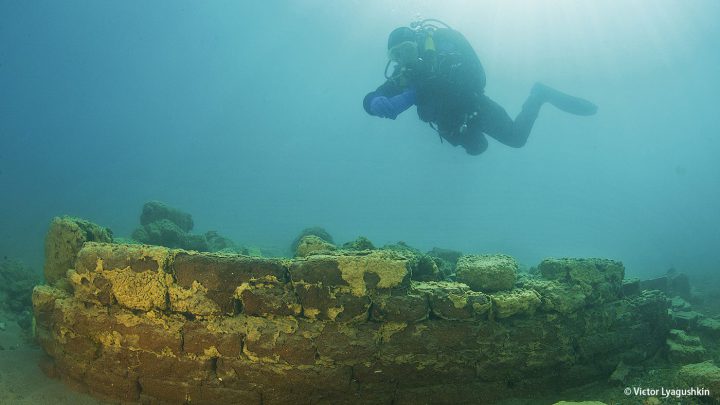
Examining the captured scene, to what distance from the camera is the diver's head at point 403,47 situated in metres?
6.23

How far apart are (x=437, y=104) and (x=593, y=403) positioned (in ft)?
16.6

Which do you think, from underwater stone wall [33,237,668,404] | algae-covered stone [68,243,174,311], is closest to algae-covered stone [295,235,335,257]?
underwater stone wall [33,237,668,404]

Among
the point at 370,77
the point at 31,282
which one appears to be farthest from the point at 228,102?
the point at 31,282

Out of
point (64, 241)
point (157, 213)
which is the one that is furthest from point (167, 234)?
point (64, 241)

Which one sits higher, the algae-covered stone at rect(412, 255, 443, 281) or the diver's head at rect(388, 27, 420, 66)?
the diver's head at rect(388, 27, 420, 66)

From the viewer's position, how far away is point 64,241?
445 centimetres

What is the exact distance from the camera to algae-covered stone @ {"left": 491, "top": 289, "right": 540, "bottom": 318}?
378 centimetres

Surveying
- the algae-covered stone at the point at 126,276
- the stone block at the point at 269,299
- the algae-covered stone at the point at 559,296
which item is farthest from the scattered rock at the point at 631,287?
the algae-covered stone at the point at 126,276

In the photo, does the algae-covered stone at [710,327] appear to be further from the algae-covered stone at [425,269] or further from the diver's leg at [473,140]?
the algae-covered stone at [425,269]

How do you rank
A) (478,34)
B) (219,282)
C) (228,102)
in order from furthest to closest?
(228,102)
(478,34)
(219,282)

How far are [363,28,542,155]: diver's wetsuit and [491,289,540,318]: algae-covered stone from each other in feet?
10.6

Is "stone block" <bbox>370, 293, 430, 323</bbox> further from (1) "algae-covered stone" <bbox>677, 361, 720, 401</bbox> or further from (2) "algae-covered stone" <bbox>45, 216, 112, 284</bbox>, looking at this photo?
(2) "algae-covered stone" <bbox>45, 216, 112, 284</bbox>

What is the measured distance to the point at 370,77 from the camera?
125 m

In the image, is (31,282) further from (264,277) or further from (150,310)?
(264,277)
